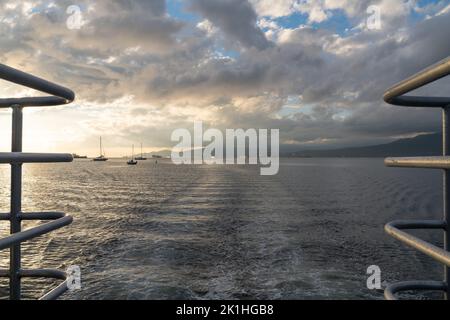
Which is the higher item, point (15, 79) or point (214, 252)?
point (15, 79)

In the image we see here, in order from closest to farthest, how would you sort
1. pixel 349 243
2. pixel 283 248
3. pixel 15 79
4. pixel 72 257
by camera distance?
pixel 15 79
pixel 72 257
pixel 283 248
pixel 349 243

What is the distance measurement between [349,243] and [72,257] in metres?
12.8

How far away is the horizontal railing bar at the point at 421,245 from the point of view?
1.20 m

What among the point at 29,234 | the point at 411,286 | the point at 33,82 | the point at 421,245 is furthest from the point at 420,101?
the point at 29,234

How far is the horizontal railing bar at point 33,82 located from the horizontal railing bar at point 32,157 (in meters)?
0.32

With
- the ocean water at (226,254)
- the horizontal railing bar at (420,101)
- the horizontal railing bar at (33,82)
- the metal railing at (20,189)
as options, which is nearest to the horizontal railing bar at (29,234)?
the metal railing at (20,189)

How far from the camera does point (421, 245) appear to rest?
1.40 m

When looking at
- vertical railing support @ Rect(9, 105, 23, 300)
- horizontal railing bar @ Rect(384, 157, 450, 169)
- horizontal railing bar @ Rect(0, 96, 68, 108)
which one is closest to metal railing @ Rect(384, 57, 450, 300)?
horizontal railing bar @ Rect(384, 157, 450, 169)

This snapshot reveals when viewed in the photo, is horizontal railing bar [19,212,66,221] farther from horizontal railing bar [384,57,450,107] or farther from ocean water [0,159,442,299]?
ocean water [0,159,442,299]

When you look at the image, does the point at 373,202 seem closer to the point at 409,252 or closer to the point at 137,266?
the point at 409,252

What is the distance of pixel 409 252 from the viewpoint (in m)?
14.7

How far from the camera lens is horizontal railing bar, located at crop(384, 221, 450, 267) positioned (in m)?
1.20

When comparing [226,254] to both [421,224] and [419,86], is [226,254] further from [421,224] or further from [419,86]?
[419,86]
